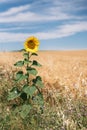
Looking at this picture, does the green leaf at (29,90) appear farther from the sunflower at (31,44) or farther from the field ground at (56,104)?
the sunflower at (31,44)

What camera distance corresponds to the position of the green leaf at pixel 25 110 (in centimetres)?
675

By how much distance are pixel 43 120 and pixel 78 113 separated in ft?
2.16

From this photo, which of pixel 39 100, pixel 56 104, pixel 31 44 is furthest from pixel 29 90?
pixel 56 104

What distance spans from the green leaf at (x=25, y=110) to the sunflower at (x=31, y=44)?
3.08ft

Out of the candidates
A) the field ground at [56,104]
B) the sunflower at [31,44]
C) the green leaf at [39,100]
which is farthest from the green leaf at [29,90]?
the sunflower at [31,44]

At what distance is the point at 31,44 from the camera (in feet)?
22.0

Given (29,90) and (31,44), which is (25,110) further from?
(31,44)

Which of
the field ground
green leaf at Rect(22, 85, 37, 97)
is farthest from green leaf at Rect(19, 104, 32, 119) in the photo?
green leaf at Rect(22, 85, 37, 97)

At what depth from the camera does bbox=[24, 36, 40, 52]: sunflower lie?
664cm

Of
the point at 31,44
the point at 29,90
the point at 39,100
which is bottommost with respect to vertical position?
the point at 39,100

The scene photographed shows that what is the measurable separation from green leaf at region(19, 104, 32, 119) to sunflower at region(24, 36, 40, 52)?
94cm

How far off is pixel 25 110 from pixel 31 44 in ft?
3.52

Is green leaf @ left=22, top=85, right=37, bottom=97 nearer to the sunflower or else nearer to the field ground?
the field ground

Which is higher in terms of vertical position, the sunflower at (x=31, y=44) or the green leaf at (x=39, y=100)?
the sunflower at (x=31, y=44)
